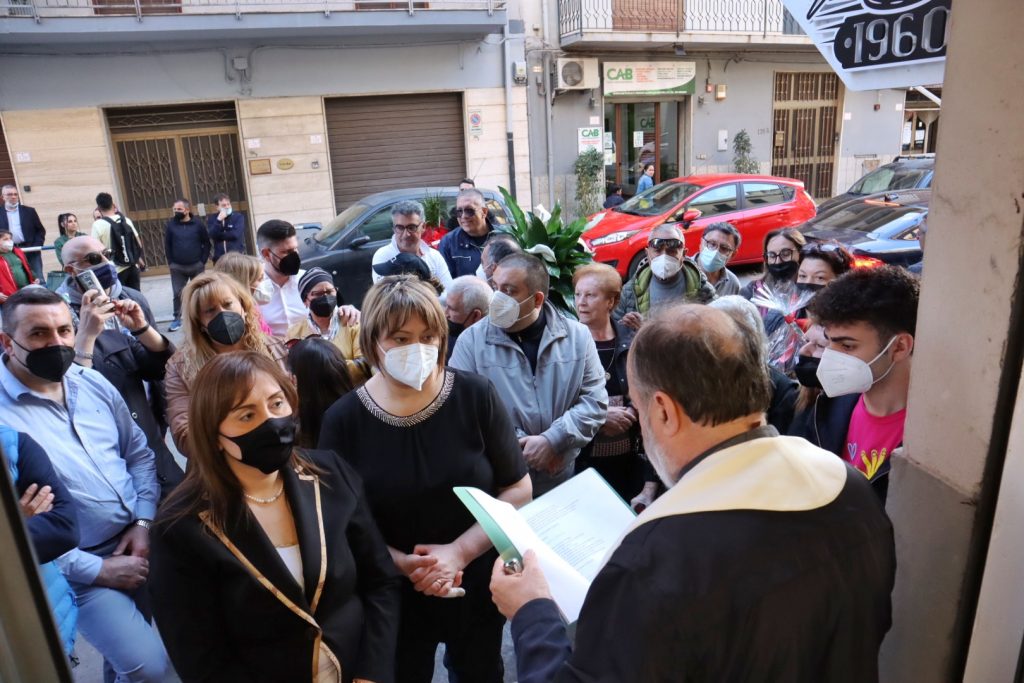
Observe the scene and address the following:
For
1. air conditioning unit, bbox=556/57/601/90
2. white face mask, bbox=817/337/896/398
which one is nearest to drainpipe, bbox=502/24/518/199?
air conditioning unit, bbox=556/57/601/90

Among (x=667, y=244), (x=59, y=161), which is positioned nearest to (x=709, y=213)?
(x=667, y=244)

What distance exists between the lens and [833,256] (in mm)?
3365

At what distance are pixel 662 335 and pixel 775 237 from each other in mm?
3083

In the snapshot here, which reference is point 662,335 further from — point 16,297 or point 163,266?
point 163,266

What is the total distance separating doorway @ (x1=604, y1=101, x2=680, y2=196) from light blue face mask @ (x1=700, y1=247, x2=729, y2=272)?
1189cm

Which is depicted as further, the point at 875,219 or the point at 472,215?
the point at 875,219

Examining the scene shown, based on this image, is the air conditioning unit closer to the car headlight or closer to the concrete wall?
the car headlight

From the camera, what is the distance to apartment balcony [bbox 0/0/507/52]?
1080cm

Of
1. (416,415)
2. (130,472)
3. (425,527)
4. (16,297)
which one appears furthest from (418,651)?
(16,297)

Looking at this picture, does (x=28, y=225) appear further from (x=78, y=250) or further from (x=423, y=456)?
(x=423, y=456)

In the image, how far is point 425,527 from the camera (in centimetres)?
223

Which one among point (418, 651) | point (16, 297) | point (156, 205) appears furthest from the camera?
point (156, 205)

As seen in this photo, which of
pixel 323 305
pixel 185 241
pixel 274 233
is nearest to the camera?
pixel 323 305

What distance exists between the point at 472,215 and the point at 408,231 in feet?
2.77
